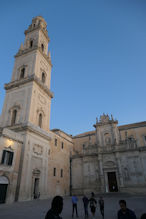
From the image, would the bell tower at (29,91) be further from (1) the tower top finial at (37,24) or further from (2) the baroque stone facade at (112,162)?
(2) the baroque stone facade at (112,162)

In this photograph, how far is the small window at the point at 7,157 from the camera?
18064mm

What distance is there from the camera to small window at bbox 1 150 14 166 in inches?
711

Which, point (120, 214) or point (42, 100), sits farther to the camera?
point (42, 100)

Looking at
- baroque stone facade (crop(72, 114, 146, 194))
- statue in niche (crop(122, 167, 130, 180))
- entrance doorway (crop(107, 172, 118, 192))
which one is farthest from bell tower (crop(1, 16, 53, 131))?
statue in niche (crop(122, 167, 130, 180))

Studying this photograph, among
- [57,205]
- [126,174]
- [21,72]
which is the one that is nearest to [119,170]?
[126,174]

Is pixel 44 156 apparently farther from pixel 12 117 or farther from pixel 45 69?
pixel 45 69

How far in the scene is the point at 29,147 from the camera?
21812mm

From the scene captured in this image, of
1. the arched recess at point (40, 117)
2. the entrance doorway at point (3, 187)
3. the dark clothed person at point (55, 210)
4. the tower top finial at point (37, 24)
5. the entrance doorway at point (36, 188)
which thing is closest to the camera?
the dark clothed person at point (55, 210)

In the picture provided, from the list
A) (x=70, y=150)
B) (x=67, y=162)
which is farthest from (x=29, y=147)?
(x=70, y=150)

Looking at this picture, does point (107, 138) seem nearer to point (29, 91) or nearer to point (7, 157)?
point (29, 91)

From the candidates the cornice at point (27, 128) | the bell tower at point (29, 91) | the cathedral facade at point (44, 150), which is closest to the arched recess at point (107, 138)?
the cathedral facade at point (44, 150)

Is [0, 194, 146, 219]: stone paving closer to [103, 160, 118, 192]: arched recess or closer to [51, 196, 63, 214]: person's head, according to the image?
[51, 196, 63, 214]: person's head

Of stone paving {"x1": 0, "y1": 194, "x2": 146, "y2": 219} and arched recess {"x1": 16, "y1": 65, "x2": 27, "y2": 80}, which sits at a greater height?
arched recess {"x1": 16, "y1": 65, "x2": 27, "y2": 80}

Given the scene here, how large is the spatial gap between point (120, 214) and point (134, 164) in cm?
2615
